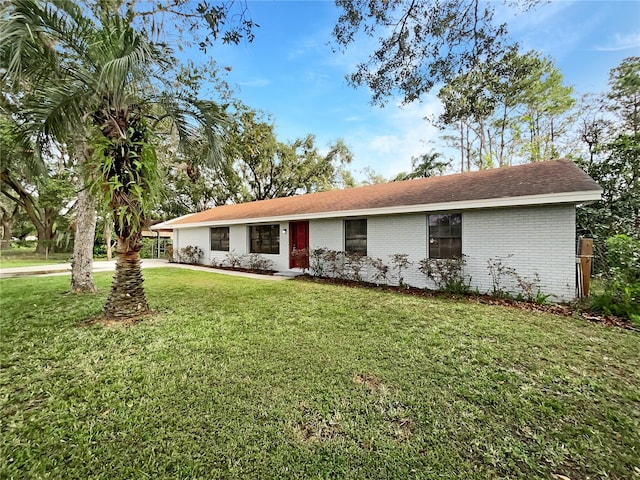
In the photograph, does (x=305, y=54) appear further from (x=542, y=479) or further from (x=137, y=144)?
(x=542, y=479)

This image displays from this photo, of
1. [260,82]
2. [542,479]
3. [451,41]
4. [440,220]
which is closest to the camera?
[542,479]

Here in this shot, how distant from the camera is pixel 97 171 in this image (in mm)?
4484

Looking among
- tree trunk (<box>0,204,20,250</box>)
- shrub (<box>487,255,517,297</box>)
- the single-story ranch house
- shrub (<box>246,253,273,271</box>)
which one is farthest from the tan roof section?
tree trunk (<box>0,204,20,250</box>)

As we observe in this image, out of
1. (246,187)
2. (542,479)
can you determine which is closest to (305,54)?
(542,479)

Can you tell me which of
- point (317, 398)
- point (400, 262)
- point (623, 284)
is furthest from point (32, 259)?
point (623, 284)

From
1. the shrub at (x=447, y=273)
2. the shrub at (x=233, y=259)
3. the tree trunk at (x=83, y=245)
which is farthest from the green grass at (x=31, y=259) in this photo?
the shrub at (x=447, y=273)

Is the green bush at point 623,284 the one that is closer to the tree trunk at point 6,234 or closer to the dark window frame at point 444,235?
the dark window frame at point 444,235

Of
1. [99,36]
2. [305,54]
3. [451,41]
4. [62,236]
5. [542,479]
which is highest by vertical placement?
[305,54]

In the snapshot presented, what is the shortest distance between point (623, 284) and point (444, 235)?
3679mm

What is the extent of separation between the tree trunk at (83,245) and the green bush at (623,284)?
11.9 meters

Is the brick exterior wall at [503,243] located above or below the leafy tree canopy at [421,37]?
below

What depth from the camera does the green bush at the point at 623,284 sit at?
17.3 feet

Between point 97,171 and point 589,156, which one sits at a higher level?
point 589,156

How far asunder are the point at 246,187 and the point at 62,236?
14.3m
